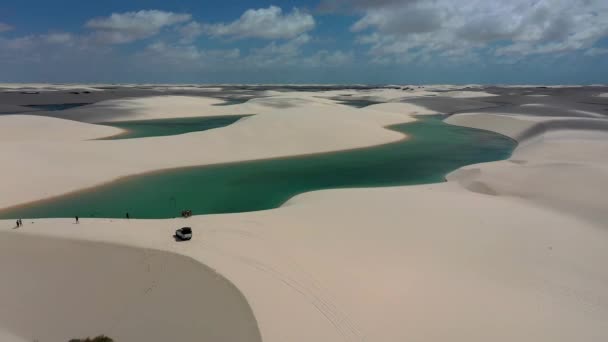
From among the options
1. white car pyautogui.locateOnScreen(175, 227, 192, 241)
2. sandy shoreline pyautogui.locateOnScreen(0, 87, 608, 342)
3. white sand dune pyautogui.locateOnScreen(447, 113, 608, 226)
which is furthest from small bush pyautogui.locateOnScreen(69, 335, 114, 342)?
white sand dune pyautogui.locateOnScreen(447, 113, 608, 226)

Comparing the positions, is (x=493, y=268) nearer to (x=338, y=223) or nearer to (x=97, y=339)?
(x=338, y=223)

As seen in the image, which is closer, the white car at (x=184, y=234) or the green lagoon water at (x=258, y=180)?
the white car at (x=184, y=234)

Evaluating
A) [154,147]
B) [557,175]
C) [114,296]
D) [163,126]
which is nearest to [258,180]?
[154,147]

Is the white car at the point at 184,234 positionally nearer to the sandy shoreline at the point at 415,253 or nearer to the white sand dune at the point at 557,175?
the sandy shoreline at the point at 415,253

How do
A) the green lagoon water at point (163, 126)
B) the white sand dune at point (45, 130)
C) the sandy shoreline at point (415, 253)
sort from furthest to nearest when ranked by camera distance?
the green lagoon water at point (163, 126) < the white sand dune at point (45, 130) < the sandy shoreline at point (415, 253)

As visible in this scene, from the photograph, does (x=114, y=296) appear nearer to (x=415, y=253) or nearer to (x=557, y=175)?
(x=415, y=253)

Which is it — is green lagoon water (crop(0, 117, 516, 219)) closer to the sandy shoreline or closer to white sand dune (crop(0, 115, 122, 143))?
the sandy shoreline

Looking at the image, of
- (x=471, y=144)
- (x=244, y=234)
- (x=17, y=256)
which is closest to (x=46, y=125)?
(x=17, y=256)

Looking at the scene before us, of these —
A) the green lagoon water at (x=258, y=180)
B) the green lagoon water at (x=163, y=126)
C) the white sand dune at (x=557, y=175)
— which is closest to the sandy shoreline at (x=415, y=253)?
the white sand dune at (x=557, y=175)

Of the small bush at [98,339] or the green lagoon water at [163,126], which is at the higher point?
the green lagoon water at [163,126]
